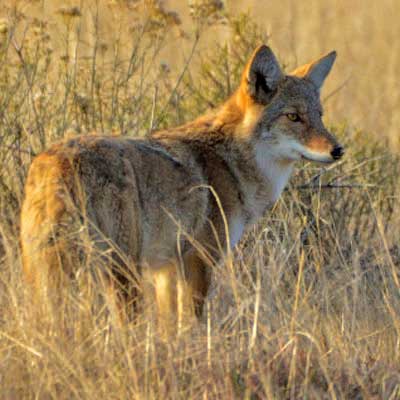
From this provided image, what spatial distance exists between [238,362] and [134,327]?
1.55 ft

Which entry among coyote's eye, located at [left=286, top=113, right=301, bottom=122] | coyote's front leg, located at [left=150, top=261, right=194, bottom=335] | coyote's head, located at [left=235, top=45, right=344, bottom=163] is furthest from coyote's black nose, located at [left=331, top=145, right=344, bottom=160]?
coyote's front leg, located at [left=150, top=261, right=194, bottom=335]

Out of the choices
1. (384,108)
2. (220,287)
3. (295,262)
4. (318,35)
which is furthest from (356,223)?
(318,35)

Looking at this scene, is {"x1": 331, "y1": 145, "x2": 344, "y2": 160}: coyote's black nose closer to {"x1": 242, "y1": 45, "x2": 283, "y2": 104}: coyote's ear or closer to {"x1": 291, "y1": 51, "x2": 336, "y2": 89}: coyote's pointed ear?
{"x1": 242, "y1": 45, "x2": 283, "y2": 104}: coyote's ear

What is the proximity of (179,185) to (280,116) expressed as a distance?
0.89 meters

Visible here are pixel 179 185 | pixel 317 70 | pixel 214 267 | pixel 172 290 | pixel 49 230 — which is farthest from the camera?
pixel 317 70

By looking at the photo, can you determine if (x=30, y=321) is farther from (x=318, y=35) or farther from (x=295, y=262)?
(x=318, y=35)

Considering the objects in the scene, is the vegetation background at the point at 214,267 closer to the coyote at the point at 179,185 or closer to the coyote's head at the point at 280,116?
the coyote at the point at 179,185

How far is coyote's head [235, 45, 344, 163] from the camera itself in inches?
247

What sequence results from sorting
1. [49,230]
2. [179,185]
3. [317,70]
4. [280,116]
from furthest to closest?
[317,70] < [280,116] < [179,185] < [49,230]

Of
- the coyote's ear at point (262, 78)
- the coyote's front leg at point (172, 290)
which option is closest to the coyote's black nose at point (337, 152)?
the coyote's ear at point (262, 78)

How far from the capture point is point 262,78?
6.43 m

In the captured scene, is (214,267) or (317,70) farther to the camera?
(317,70)

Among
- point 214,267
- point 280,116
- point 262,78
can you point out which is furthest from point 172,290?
point 262,78

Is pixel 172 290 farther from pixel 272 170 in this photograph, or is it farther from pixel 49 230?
pixel 49 230
